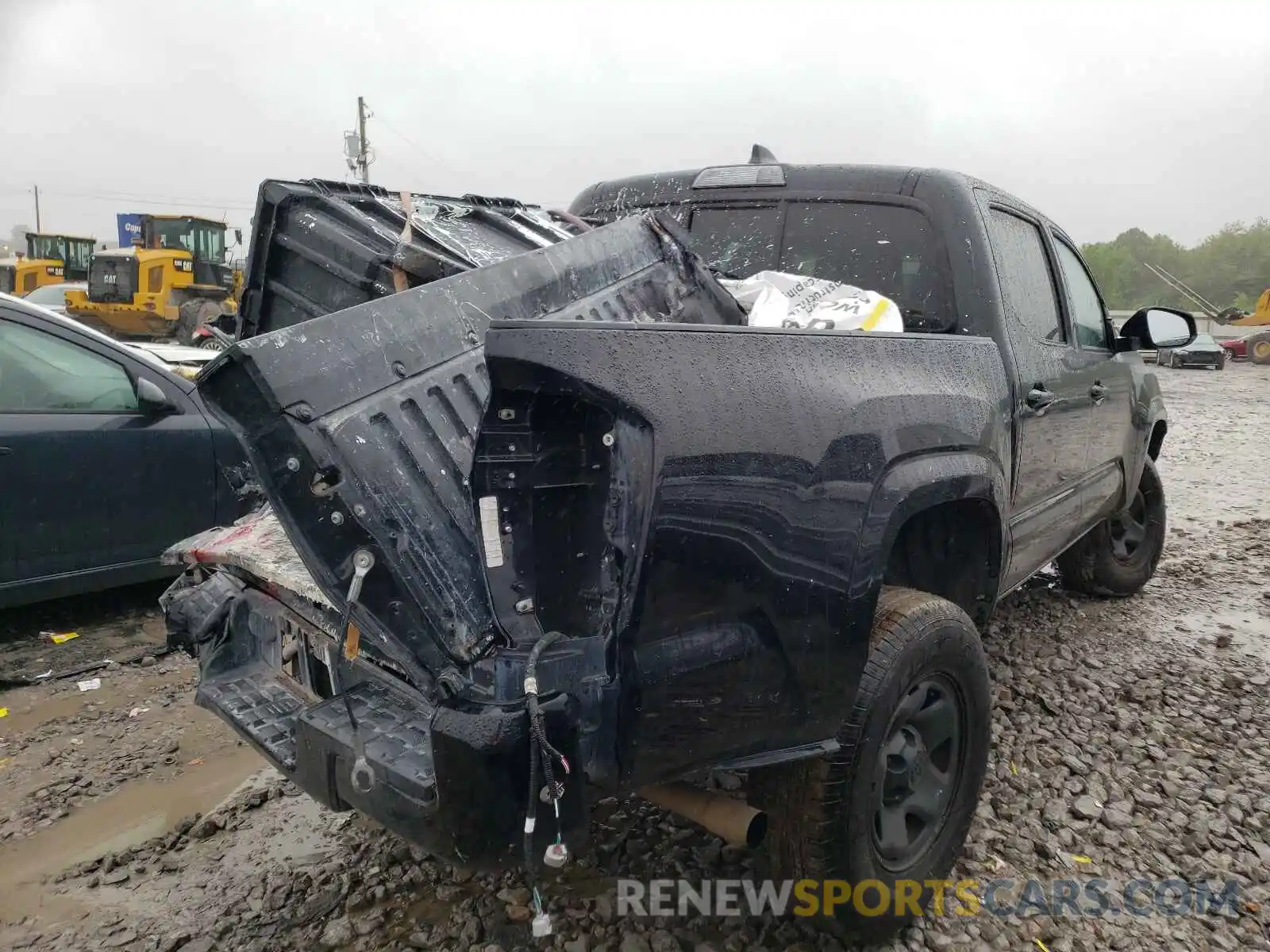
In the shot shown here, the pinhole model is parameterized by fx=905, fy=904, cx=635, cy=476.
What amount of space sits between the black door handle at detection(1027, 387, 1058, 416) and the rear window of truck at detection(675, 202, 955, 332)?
0.37 m

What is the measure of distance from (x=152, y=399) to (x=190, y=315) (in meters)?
15.4

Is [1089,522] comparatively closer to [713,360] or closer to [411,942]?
[713,360]

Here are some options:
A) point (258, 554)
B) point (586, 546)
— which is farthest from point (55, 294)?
point (586, 546)

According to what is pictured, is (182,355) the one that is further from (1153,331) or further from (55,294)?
(55,294)

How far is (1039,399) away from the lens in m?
3.04

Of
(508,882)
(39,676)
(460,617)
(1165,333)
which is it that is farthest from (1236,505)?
(39,676)

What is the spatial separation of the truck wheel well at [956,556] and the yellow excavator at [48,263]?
26.9m

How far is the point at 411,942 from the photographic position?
7.59 ft

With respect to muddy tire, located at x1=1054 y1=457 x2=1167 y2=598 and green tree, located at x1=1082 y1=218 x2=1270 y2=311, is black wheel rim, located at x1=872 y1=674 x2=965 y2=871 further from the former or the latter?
green tree, located at x1=1082 y1=218 x2=1270 y2=311

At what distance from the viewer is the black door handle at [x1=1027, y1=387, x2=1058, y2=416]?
3.00m

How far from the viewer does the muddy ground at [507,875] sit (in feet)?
7.83

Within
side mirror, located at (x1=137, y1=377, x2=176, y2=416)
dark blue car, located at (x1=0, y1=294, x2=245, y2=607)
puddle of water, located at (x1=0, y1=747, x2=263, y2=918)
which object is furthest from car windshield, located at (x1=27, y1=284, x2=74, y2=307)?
puddle of water, located at (x1=0, y1=747, x2=263, y2=918)

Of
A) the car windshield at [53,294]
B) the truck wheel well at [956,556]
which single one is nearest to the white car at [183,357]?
the truck wheel well at [956,556]

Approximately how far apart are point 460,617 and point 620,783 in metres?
0.45
